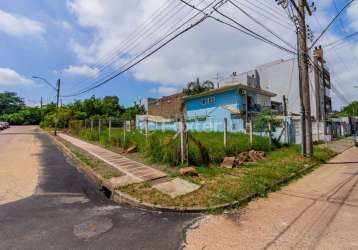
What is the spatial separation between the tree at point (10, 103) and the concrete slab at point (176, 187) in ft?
286

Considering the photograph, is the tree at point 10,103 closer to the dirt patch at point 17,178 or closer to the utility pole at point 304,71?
the dirt patch at point 17,178

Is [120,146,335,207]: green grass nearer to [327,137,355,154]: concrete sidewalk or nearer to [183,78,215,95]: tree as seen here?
[327,137,355,154]: concrete sidewalk

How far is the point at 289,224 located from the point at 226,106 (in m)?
24.2

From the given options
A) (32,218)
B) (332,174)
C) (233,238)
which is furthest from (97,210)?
(332,174)

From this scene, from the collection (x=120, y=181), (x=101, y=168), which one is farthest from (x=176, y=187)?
(x=101, y=168)

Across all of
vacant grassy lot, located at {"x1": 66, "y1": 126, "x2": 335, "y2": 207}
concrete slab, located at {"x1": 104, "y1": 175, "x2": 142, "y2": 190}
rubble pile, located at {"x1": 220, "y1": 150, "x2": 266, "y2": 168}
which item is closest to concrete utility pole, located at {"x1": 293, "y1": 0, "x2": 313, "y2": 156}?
vacant grassy lot, located at {"x1": 66, "y1": 126, "x2": 335, "y2": 207}

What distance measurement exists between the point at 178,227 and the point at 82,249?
71.5 inches

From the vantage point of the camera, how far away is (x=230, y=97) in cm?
2997

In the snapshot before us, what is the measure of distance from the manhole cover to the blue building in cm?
1984

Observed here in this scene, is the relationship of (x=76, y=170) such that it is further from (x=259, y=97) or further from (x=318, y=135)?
(x=259, y=97)

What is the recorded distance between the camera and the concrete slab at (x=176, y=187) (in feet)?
22.9

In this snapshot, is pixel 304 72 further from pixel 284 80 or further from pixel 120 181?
pixel 284 80

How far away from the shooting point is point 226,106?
1129 inches

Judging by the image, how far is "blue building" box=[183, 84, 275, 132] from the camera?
25.6 m
